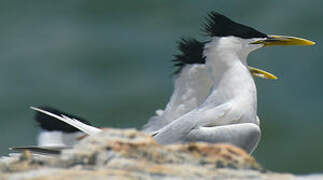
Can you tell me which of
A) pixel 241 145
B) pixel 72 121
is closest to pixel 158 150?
pixel 241 145

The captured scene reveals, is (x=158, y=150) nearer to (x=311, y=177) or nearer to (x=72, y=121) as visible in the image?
(x=311, y=177)

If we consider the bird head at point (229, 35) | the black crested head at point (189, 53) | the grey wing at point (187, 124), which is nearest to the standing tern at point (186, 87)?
the black crested head at point (189, 53)

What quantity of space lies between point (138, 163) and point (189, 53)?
3.59m

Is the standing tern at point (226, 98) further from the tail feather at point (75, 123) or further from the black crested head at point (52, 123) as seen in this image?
the black crested head at point (52, 123)

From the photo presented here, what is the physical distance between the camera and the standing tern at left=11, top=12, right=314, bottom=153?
4469mm

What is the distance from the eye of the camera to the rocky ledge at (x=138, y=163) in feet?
8.50

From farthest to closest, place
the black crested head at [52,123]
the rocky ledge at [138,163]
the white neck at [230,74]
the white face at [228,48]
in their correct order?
the black crested head at [52,123], the white face at [228,48], the white neck at [230,74], the rocky ledge at [138,163]

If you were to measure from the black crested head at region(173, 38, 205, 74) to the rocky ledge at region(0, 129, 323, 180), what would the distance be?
128 inches

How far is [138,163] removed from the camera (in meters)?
2.65

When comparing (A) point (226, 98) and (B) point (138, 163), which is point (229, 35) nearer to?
(A) point (226, 98)

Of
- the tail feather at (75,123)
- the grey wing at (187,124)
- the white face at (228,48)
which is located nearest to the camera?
the grey wing at (187,124)

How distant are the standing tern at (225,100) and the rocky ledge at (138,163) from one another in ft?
5.49

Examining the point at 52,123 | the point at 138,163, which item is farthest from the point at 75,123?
the point at 138,163

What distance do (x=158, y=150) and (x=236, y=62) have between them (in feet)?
8.60
